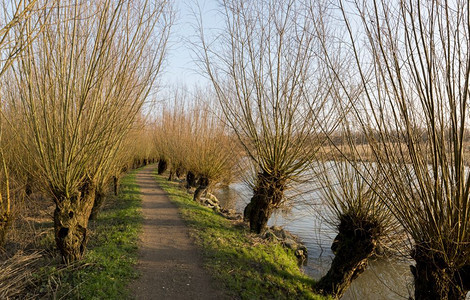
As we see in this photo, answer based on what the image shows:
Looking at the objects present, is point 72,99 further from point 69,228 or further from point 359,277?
point 359,277

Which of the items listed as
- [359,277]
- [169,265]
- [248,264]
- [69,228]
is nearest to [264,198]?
[248,264]

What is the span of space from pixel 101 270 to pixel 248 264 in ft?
9.48

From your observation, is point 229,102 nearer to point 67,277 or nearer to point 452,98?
point 67,277

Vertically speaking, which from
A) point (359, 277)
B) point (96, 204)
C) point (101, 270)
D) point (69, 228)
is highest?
point (69, 228)

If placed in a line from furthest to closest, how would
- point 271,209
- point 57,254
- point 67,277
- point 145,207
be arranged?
1. point 145,207
2. point 271,209
3. point 57,254
4. point 67,277

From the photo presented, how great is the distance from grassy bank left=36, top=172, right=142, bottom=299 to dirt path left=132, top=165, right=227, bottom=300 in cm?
24

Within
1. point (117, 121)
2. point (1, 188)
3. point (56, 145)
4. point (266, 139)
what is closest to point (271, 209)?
point (266, 139)

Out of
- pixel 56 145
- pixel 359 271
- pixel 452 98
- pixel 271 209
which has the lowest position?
pixel 359 271

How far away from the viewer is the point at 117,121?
5.38 metres

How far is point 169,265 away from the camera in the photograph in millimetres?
5988

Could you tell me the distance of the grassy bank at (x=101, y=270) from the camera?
4.55 metres

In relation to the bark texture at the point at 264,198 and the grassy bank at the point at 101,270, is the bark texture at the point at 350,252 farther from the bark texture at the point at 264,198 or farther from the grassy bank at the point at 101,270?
the grassy bank at the point at 101,270

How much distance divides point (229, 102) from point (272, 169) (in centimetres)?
221

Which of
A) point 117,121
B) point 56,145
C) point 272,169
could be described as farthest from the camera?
point 272,169
